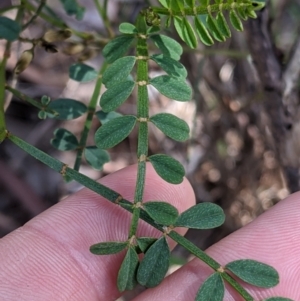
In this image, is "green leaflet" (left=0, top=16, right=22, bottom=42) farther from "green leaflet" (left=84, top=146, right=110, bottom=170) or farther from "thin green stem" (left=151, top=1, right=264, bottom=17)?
"thin green stem" (left=151, top=1, right=264, bottom=17)

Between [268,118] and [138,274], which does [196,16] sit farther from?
[268,118]

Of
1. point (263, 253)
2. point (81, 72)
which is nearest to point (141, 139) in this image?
point (81, 72)

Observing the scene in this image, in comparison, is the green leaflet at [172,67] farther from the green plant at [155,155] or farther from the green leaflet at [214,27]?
the green leaflet at [214,27]

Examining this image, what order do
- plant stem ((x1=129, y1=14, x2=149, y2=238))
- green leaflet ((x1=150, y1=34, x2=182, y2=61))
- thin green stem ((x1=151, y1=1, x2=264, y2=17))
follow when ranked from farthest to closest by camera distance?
green leaflet ((x1=150, y1=34, x2=182, y2=61)), plant stem ((x1=129, y1=14, x2=149, y2=238)), thin green stem ((x1=151, y1=1, x2=264, y2=17))

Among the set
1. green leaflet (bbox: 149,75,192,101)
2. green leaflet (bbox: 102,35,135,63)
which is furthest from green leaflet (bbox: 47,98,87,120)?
green leaflet (bbox: 149,75,192,101)

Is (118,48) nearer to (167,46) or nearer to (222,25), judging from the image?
(167,46)

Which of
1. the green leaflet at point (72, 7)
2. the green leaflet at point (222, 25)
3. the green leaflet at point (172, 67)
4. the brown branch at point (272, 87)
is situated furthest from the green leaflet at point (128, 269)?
the green leaflet at point (72, 7)
